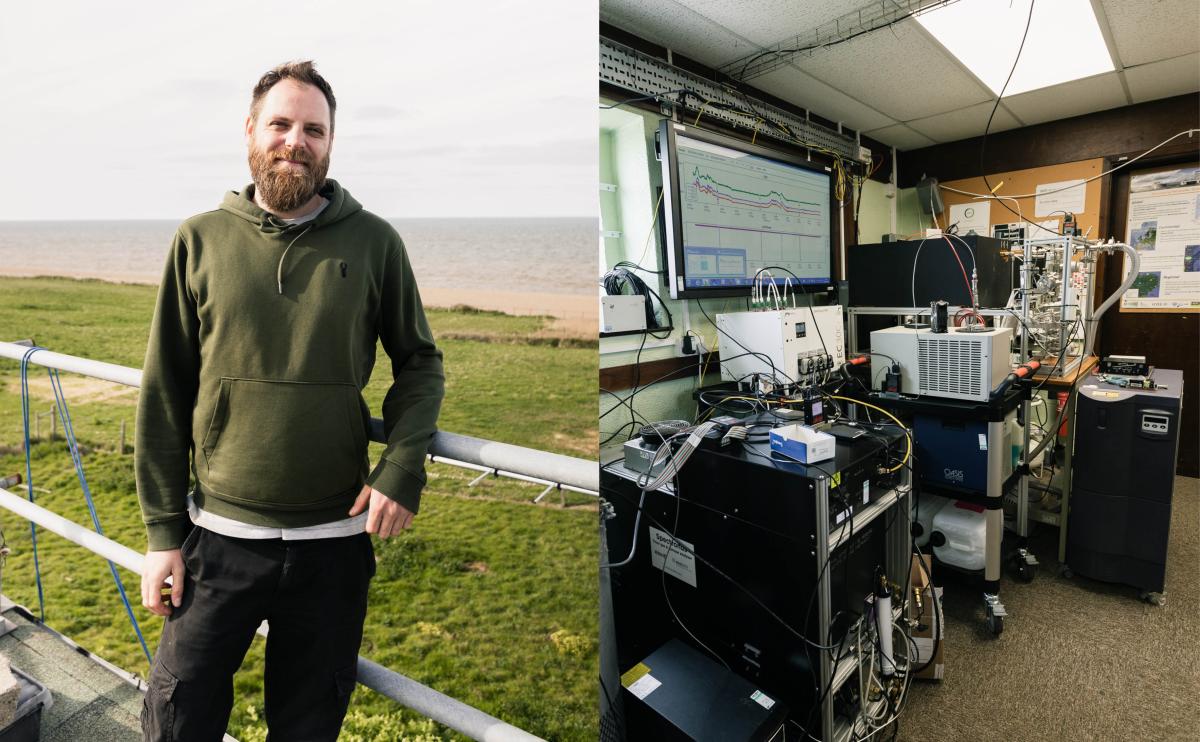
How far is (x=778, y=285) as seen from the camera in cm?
266

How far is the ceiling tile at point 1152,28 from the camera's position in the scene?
2.16 meters

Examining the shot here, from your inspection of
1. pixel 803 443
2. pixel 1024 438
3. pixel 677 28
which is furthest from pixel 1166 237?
pixel 803 443

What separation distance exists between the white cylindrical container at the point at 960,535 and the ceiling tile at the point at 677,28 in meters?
1.96

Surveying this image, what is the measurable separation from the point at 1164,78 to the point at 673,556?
352cm

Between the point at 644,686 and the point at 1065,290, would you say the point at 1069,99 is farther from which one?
the point at 644,686

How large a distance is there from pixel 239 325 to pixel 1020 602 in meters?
2.62

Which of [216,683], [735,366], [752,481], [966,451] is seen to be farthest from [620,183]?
[216,683]

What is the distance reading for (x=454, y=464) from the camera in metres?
0.86

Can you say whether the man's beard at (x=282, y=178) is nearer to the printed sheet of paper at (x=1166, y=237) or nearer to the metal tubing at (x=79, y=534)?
the metal tubing at (x=79, y=534)

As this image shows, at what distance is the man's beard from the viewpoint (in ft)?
2.71

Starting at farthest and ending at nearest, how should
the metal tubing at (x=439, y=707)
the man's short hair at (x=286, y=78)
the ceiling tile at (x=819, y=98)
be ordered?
1. the ceiling tile at (x=819, y=98)
2. the man's short hair at (x=286, y=78)
3. the metal tubing at (x=439, y=707)

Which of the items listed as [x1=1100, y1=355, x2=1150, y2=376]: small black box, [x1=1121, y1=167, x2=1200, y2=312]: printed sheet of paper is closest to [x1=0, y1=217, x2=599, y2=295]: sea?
[x1=1100, y1=355, x2=1150, y2=376]: small black box

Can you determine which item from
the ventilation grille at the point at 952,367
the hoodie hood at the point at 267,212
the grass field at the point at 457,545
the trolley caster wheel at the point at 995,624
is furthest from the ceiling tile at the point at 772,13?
the trolley caster wheel at the point at 995,624

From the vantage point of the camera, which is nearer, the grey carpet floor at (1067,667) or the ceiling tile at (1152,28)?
the grey carpet floor at (1067,667)
